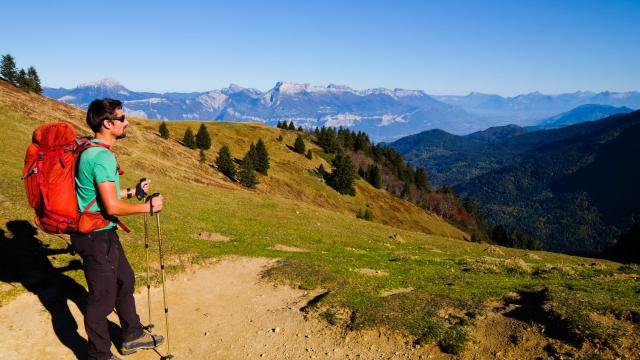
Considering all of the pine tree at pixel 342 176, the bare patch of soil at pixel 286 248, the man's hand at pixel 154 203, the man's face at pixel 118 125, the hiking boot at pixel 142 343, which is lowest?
the pine tree at pixel 342 176

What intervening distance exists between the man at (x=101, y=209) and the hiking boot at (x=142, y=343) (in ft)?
3.02

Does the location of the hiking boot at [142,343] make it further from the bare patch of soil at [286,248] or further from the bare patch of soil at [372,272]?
the bare patch of soil at [286,248]

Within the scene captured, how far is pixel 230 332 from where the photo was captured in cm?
1146

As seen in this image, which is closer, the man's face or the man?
the man

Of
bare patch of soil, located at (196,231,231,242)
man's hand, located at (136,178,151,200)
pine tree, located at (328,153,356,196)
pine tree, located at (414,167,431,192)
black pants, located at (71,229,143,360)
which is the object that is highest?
man's hand, located at (136,178,151,200)

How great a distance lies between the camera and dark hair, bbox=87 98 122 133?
25.5 feet

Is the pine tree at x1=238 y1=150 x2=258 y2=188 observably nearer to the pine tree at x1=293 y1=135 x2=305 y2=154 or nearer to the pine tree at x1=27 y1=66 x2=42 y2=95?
the pine tree at x1=27 y1=66 x2=42 y2=95

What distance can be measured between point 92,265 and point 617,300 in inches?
564

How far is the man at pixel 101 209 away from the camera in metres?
7.53

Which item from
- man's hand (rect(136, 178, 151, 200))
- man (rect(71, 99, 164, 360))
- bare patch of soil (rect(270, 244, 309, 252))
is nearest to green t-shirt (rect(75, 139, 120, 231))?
man (rect(71, 99, 164, 360))

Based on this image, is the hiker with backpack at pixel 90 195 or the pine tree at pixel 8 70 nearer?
the hiker with backpack at pixel 90 195

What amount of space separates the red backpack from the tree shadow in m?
3.26

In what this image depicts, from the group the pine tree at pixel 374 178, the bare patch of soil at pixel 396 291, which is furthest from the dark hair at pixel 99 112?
the pine tree at pixel 374 178

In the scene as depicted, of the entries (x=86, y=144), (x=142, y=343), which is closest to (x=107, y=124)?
(x=86, y=144)
